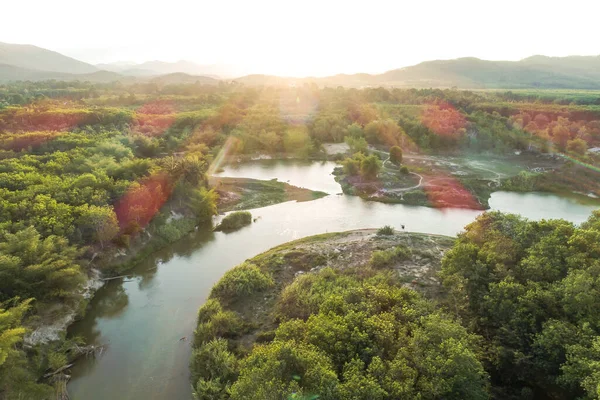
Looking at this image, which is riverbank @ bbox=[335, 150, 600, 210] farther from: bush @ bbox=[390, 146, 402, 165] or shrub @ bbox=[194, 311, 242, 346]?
shrub @ bbox=[194, 311, 242, 346]

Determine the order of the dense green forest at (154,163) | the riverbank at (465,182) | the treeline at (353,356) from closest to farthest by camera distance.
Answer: the treeline at (353,356), the dense green forest at (154,163), the riverbank at (465,182)

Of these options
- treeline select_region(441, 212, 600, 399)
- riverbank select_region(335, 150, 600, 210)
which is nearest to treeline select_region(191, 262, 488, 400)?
treeline select_region(441, 212, 600, 399)

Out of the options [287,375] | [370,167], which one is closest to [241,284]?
[287,375]

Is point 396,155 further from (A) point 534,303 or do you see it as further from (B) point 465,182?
(A) point 534,303

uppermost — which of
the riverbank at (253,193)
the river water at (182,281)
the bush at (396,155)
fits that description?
the bush at (396,155)

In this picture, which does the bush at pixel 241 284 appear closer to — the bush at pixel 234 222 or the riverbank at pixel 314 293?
the riverbank at pixel 314 293

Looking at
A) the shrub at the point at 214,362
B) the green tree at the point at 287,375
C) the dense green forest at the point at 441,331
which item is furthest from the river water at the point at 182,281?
the green tree at the point at 287,375

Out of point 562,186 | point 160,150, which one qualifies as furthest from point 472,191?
point 160,150
